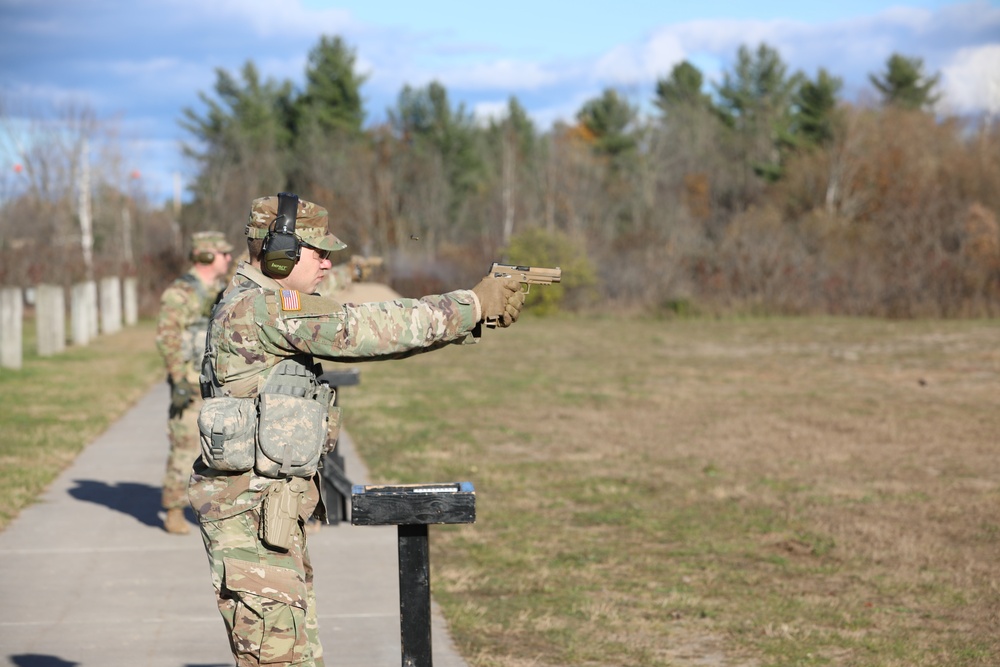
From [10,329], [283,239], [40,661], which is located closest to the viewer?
[283,239]

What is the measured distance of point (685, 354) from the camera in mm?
24375

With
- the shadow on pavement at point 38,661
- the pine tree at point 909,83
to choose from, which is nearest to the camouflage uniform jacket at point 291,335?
the shadow on pavement at point 38,661

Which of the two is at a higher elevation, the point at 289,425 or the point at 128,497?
the point at 289,425

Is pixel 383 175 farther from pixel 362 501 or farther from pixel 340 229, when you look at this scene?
pixel 362 501

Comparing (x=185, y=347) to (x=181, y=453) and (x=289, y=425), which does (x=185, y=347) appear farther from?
(x=289, y=425)

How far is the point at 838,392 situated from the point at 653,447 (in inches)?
225

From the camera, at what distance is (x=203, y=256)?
8750 millimetres

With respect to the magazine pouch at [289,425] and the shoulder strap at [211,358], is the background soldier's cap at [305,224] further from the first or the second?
the magazine pouch at [289,425]

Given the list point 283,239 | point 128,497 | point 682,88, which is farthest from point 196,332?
point 682,88

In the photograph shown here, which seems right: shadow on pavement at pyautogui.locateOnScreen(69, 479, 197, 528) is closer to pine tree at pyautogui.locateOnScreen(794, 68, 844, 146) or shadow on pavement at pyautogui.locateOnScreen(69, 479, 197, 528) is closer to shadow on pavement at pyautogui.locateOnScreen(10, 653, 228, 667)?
shadow on pavement at pyautogui.locateOnScreen(10, 653, 228, 667)

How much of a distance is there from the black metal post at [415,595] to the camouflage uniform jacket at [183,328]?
449 cm

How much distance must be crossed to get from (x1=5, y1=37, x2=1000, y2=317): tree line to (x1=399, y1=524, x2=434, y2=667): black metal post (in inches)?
771

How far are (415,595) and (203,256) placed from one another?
4.92 metres

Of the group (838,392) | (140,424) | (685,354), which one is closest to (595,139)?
(685,354)
